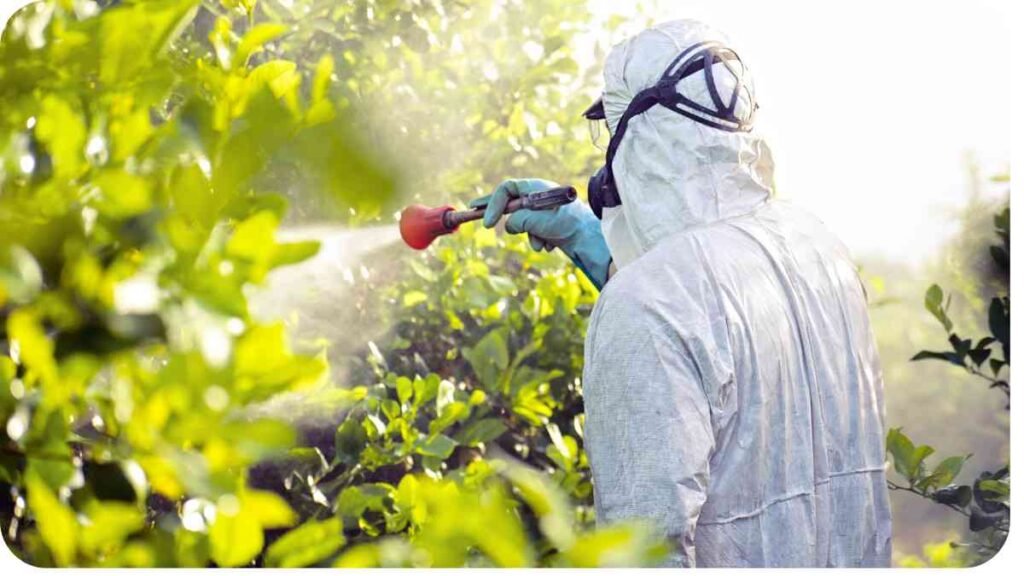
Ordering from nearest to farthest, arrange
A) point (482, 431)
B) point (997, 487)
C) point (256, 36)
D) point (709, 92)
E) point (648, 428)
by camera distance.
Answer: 1. point (256, 36)
2. point (648, 428)
3. point (709, 92)
4. point (997, 487)
5. point (482, 431)

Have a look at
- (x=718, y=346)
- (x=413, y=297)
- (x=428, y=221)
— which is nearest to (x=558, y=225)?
(x=428, y=221)

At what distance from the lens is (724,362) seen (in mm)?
1185

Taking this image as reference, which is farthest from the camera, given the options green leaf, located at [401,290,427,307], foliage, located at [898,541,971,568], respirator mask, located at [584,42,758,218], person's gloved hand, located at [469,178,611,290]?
green leaf, located at [401,290,427,307]

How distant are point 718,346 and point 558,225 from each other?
0.52 meters

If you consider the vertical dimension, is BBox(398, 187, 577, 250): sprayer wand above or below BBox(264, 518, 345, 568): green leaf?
below

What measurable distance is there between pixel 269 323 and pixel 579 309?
151cm

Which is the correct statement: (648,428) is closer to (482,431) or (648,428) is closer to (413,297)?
(482,431)

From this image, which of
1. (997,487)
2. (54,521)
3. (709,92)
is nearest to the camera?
(54,521)

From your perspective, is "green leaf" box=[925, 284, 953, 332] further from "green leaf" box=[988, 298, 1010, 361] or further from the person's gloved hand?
the person's gloved hand

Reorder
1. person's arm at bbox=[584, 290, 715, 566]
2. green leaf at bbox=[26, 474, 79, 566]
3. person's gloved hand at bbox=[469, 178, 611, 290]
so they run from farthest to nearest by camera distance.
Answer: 1. person's gloved hand at bbox=[469, 178, 611, 290]
2. person's arm at bbox=[584, 290, 715, 566]
3. green leaf at bbox=[26, 474, 79, 566]

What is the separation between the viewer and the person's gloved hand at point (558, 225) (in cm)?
164

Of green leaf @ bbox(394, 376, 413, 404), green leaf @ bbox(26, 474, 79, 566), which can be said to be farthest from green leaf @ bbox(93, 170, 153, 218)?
green leaf @ bbox(394, 376, 413, 404)

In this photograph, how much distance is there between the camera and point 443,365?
6.65ft

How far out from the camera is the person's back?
45.2 inches
